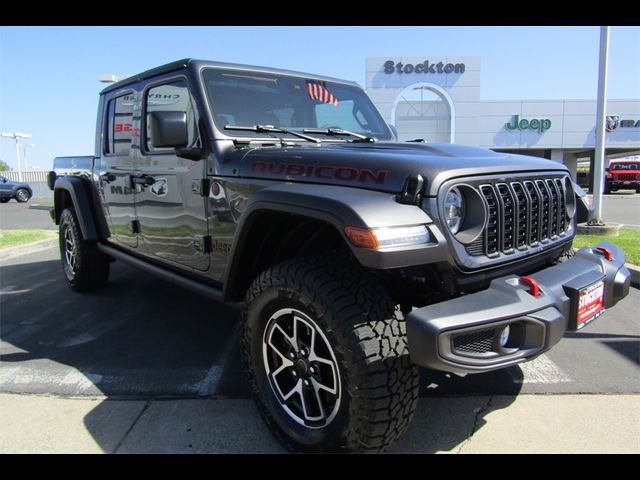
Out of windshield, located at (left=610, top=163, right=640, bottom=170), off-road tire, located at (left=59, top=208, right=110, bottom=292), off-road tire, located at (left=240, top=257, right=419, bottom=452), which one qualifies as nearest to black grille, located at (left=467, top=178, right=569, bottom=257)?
off-road tire, located at (left=240, top=257, right=419, bottom=452)

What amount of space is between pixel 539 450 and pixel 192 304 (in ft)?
11.1

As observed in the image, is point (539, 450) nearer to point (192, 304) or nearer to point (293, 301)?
point (293, 301)

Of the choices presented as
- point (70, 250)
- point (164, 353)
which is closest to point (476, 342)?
point (164, 353)

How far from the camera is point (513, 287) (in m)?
1.98

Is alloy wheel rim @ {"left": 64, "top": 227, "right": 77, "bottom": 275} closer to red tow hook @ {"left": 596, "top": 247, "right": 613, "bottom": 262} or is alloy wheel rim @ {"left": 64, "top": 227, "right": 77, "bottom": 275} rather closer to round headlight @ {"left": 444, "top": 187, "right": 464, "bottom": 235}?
round headlight @ {"left": 444, "top": 187, "right": 464, "bottom": 235}

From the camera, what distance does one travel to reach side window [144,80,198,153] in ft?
10.1

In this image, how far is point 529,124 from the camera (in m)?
29.1

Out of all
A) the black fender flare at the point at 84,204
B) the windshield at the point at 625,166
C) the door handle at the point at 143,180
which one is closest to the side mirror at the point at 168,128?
the door handle at the point at 143,180

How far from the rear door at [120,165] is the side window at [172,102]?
276 mm

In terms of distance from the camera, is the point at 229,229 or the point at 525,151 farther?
the point at 525,151

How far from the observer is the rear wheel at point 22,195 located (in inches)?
933

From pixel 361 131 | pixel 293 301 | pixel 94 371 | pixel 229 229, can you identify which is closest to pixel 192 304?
pixel 94 371

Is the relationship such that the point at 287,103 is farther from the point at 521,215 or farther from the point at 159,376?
the point at 159,376

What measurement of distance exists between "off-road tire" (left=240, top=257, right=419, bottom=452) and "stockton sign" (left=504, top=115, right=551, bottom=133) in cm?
3013
